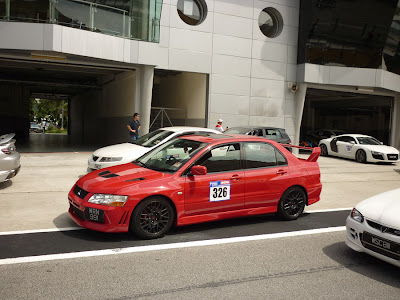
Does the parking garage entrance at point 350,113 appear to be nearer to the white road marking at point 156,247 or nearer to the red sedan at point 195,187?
the red sedan at point 195,187

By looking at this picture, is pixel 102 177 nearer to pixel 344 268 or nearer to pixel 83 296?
pixel 83 296

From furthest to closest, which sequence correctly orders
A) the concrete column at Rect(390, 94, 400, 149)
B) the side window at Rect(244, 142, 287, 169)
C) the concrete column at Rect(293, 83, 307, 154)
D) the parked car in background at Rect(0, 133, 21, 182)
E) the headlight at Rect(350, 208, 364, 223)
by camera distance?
the concrete column at Rect(390, 94, 400, 149), the concrete column at Rect(293, 83, 307, 154), the parked car in background at Rect(0, 133, 21, 182), the side window at Rect(244, 142, 287, 169), the headlight at Rect(350, 208, 364, 223)

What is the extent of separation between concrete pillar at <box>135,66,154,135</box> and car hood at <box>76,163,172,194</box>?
37.6 feet

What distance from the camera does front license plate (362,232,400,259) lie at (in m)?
4.43

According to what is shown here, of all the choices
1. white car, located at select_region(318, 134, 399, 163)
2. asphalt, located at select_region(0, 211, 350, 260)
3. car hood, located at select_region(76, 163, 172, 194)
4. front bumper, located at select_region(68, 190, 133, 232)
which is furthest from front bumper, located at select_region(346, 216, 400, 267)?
white car, located at select_region(318, 134, 399, 163)

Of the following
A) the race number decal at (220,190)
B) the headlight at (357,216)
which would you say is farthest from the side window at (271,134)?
the headlight at (357,216)

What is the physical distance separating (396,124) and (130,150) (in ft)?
69.0

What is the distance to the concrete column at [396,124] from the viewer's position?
25.4 metres

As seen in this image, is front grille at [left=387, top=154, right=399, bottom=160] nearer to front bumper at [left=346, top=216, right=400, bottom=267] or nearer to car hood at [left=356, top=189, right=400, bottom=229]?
car hood at [left=356, top=189, right=400, bottom=229]

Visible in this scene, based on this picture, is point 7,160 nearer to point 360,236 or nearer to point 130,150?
point 130,150

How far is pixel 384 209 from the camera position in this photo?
4848 millimetres

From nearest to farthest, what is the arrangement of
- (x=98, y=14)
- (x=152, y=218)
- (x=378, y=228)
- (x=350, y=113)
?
(x=378, y=228)
(x=152, y=218)
(x=98, y=14)
(x=350, y=113)

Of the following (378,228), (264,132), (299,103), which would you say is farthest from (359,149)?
(378,228)

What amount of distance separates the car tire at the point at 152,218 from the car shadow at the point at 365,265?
222 centimetres
